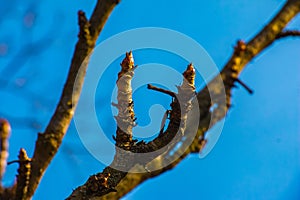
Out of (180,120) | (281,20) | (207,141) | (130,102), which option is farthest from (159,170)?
(130,102)

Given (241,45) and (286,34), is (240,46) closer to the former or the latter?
(241,45)

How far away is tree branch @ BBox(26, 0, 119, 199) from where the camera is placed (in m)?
1.61

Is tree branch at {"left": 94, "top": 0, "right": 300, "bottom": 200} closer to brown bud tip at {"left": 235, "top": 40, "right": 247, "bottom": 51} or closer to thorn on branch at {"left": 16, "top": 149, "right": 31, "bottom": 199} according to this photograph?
brown bud tip at {"left": 235, "top": 40, "right": 247, "bottom": 51}

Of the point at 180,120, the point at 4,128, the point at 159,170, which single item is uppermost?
the point at 4,128

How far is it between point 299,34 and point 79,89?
3.01ft

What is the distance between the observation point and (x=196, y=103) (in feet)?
4.56

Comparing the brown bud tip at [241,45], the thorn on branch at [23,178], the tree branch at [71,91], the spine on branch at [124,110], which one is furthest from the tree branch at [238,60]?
the spine on branch at [124,110]

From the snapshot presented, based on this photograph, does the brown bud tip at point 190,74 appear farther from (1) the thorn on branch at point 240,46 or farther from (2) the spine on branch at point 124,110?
(1) the thorn on branch at point 240,46

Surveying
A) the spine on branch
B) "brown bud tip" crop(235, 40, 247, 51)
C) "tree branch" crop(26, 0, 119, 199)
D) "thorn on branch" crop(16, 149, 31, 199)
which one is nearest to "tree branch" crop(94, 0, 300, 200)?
"brown bud tip" crop(235, 40, 247, 51)

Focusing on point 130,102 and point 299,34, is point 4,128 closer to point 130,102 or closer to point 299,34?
point 130,102

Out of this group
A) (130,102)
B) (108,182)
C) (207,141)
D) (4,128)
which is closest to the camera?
(207,141)

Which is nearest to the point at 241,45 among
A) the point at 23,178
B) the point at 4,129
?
the point at 23,178

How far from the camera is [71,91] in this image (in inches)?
65.4

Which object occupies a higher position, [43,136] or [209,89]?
[43,136]
